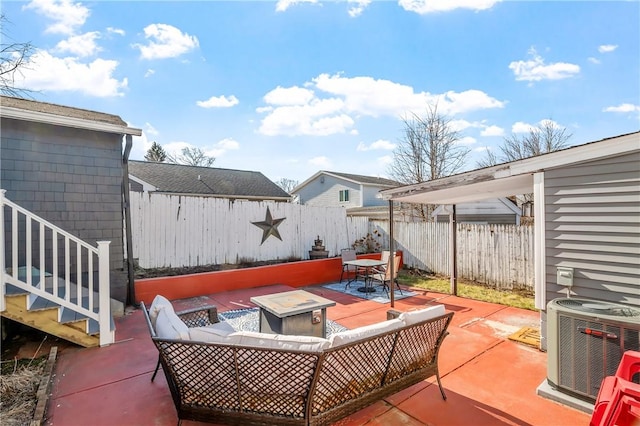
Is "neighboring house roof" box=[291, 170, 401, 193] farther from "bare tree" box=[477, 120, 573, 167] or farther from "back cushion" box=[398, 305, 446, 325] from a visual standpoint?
"back cushion" box=[398, 305, 446, 325]

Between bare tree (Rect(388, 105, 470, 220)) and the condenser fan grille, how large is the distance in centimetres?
1204

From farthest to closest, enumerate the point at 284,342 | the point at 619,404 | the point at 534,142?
1. the point at 534,142
2. the point at 284,342
3. the point at 619,404

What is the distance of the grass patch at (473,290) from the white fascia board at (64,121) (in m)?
7.49

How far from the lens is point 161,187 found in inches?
561

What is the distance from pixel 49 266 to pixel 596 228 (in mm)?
7973

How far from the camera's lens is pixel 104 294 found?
4.03 m

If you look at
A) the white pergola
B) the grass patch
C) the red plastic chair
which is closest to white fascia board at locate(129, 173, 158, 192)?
the grass patch

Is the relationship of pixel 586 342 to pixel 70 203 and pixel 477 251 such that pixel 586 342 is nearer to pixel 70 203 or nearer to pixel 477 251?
pixel 477 251

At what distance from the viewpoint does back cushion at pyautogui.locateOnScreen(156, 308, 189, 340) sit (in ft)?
7.09

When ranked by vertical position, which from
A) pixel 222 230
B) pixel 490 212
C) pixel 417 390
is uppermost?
pixel 490 212

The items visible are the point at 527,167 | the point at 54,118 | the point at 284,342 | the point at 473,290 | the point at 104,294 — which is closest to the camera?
the point at 284,342

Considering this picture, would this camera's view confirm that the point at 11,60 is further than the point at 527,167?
Yes

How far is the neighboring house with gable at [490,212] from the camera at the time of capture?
37.7ft

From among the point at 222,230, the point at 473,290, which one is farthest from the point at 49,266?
the point at 473,290
